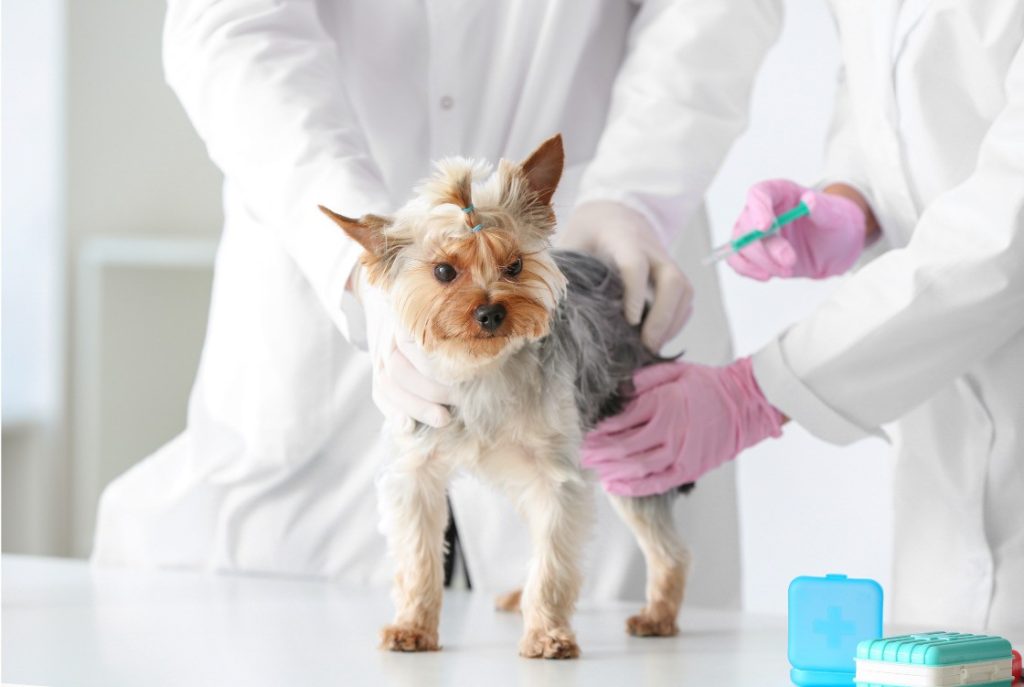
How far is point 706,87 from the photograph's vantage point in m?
1.59

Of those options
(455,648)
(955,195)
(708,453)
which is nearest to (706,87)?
(955,195)

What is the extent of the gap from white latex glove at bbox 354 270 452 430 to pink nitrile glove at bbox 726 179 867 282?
21.5 inches

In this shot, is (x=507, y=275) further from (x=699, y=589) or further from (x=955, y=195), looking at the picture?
(x=699, y=589)

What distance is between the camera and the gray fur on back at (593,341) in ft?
3.77

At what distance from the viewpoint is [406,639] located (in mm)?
1127

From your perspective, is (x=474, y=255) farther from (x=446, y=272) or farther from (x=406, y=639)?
(x=406, y=639)

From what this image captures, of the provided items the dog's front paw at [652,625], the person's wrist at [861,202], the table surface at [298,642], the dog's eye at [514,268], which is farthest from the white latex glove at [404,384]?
the person's wrist at [861,202]

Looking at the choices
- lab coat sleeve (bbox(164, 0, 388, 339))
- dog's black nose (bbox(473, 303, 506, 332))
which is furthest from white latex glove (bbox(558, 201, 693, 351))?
dog's black nose (bbox(473, 303, 506, 332))

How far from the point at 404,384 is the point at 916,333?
1.92ft

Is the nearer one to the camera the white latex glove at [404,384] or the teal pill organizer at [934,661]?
the teal pill organizer at [934,661]

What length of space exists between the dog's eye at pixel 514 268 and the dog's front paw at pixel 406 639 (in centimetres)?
36

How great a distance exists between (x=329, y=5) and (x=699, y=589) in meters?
0.97

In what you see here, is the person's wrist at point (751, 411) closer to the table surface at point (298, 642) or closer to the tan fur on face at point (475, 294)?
the table surface at point (298, 642)

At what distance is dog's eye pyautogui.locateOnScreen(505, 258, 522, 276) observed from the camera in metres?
1.01
